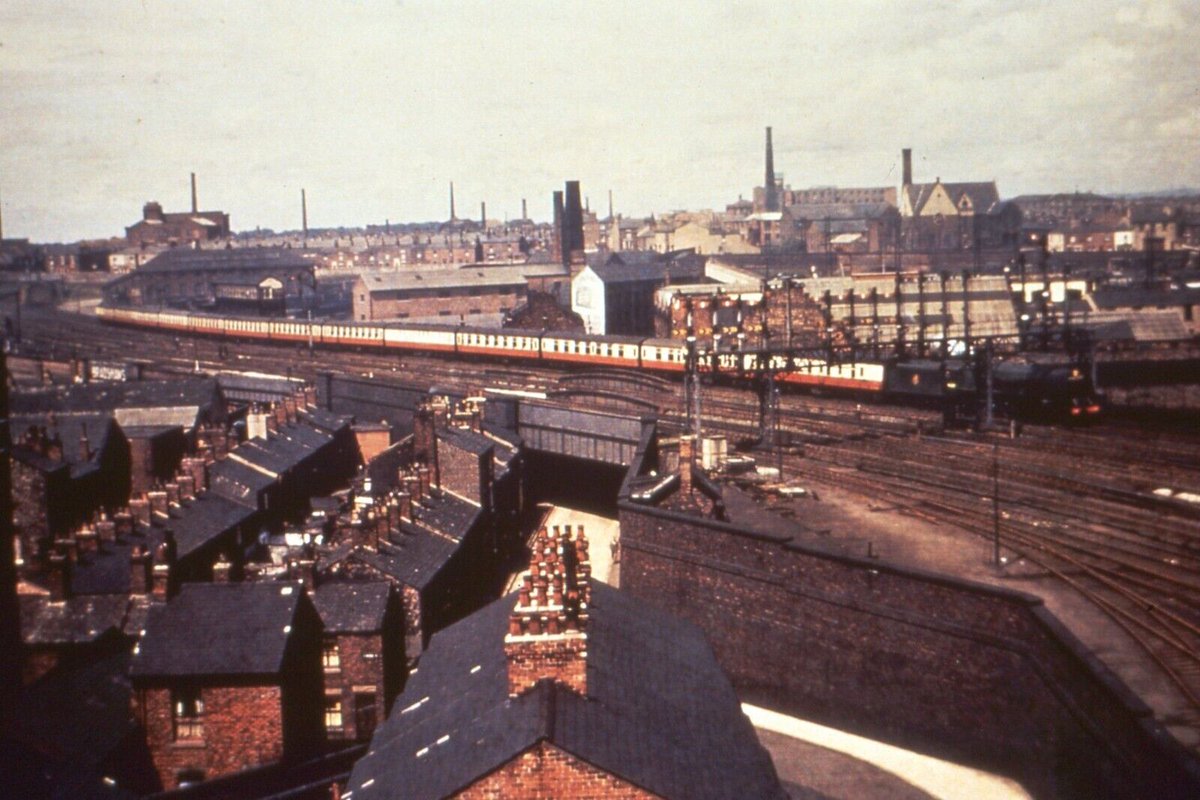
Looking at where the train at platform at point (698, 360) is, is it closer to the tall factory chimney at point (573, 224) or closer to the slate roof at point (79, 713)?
the slate roof at point (79, 713)

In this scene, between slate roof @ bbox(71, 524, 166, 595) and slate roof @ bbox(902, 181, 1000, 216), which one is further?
slate roof @ bbox(902, 181, 1000, 216)

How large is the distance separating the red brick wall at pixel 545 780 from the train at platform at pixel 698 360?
2189 cm

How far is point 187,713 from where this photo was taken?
709 inches

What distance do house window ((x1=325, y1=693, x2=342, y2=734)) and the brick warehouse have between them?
296 inches

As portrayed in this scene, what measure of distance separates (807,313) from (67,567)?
44.6 metres

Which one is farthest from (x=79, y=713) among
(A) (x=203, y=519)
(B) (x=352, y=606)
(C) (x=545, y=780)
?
(C) (x=545, y=780)

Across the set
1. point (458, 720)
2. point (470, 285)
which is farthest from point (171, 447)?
point (470, 285)

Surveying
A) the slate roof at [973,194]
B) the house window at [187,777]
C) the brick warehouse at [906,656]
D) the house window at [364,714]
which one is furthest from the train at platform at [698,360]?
the slate roof at [973,194]

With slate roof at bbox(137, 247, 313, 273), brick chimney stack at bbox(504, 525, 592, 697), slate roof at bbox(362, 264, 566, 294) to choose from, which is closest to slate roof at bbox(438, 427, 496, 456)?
brick chimney stack at bbox(504, 525, 592, 697)

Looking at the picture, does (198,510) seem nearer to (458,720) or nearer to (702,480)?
(702,480)

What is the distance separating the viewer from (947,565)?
22562 millimetres

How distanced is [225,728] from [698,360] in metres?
26.3

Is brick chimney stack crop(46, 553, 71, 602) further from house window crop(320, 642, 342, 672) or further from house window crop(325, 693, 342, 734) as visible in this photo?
house window crop(325, 693, 342, 734)

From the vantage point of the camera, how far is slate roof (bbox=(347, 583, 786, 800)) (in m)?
10.8
